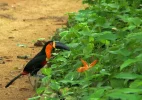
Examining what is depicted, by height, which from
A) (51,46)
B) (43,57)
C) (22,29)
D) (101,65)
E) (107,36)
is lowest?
(22,29)

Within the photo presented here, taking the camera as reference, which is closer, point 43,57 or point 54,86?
point 54,86

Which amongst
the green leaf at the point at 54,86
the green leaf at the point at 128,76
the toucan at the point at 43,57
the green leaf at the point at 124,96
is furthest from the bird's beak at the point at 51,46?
the green leaf at the point at 124,96

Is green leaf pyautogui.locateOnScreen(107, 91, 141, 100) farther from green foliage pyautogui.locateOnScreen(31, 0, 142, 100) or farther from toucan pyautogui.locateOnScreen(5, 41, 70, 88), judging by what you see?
toucan pyautogui.locateOnScreen(5, 41, 70, 88)

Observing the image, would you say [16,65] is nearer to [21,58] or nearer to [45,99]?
[21,58]

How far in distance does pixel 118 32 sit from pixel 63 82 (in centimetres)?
87

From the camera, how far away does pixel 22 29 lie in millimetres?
9773

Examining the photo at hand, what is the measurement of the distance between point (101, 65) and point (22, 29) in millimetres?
5944

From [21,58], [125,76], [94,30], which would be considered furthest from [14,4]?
[125,76]

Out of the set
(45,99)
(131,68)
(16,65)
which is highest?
(131,68)

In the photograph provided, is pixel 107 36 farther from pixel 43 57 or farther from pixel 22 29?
pixel 22 29

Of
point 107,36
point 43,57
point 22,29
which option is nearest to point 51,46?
point 43,57

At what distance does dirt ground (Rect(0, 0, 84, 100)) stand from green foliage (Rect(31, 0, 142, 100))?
40.6 inches

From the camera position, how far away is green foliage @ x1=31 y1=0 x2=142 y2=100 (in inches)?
127

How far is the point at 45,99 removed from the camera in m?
3.94
